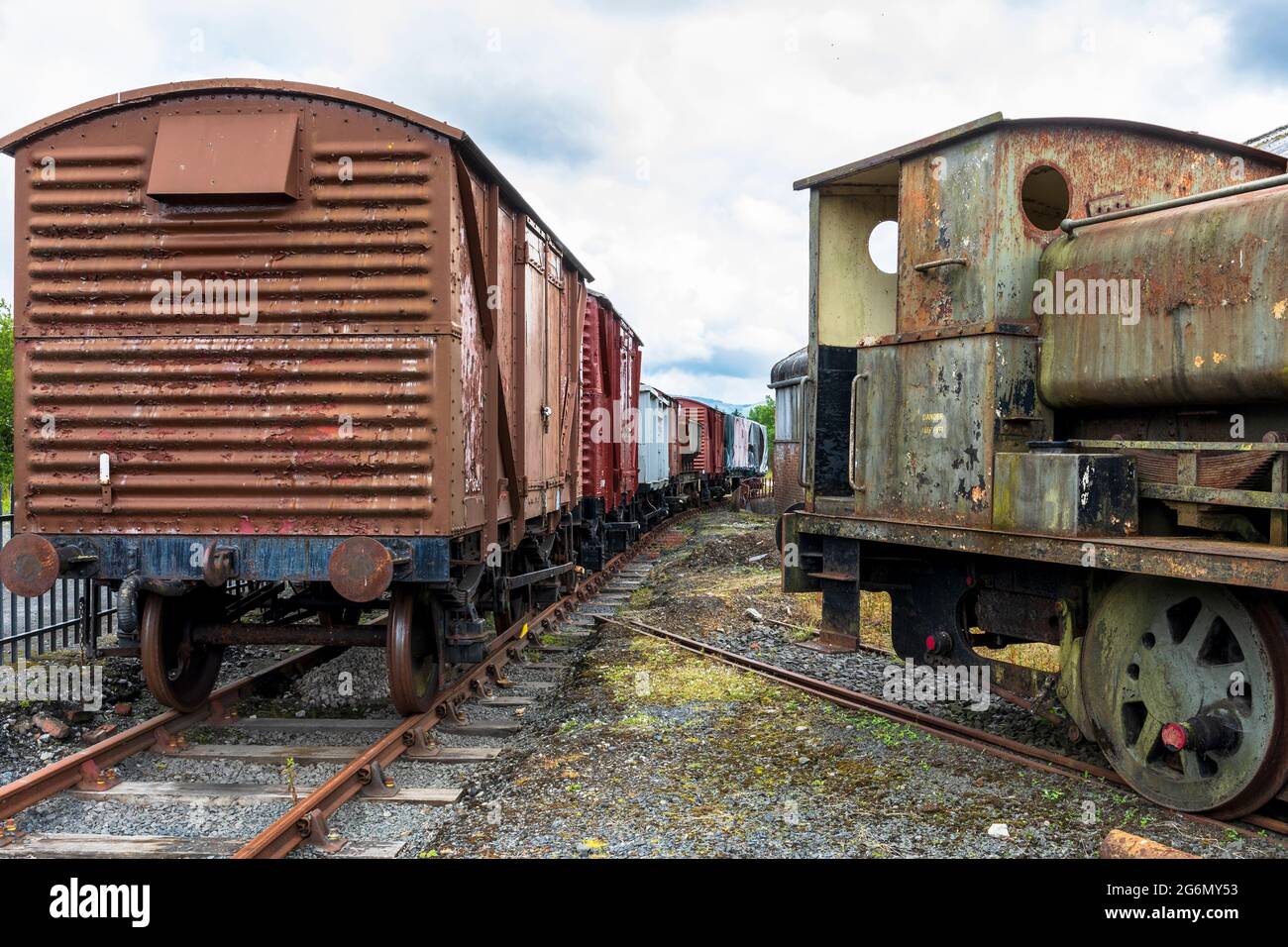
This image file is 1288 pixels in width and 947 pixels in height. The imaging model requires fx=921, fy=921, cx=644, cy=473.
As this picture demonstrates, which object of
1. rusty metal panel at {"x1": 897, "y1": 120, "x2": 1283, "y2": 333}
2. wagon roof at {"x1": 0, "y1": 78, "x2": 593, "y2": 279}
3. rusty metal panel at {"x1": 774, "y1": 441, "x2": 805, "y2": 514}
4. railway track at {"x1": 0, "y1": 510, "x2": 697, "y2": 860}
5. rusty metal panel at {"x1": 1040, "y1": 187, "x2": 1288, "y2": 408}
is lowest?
railway track at {"x1": 0, "y1": 510, "x2": 697, "y2": 860}

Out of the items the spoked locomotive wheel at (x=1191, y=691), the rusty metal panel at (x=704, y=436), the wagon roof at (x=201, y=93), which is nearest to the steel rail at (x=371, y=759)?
the wagon roof at (x=201, y=93)

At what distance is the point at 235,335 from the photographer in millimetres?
5438

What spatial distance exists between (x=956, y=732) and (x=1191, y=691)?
1703 millimetres

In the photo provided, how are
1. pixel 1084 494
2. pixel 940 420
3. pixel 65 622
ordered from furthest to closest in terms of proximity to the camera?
1. pixel 65 622
2. pixel 940 420
3. pixel 1084 494

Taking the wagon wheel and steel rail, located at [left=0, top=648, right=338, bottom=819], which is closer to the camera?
steel rail, located at [left=0, top=648, right=338, bottom=819]

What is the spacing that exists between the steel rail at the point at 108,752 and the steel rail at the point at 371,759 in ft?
4.19

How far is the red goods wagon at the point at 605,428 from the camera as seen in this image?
38.8ft

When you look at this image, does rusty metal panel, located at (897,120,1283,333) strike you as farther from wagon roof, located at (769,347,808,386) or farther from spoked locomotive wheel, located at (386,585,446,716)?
wagon roof, located at (769,347,808,386)

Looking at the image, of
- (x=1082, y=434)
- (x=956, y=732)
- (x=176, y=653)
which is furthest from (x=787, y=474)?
(x=176, y=653)

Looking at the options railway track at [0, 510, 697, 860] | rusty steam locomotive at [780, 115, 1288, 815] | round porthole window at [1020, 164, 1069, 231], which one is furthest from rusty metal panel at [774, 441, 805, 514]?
round porthole window at [1020, 164, 1069, 231]

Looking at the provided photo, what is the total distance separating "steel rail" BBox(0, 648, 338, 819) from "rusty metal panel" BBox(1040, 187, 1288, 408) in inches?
221

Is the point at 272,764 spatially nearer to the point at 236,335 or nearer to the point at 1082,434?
the point at 236,335

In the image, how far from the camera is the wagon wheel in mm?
5750
